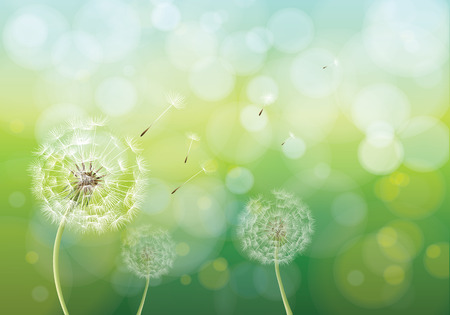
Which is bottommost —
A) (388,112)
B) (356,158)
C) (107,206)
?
(356,158)

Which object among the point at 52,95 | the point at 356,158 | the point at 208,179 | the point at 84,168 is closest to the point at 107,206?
the point at 84,168

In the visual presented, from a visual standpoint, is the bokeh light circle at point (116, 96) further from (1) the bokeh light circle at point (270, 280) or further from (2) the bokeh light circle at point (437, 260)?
(2) the bokeh light circle at point (437, 260)

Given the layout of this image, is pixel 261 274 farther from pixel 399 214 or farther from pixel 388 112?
pixel 388 112

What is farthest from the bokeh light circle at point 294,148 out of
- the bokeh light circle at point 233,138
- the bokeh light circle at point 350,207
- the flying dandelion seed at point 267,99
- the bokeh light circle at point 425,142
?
the bokeh light circle at point 425,142

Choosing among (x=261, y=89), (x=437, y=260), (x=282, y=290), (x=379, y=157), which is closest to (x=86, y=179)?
(x=261, y=89)

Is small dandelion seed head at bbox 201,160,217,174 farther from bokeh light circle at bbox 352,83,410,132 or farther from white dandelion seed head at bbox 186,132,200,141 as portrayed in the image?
bokeh light circle at bbox 352,83,410,132

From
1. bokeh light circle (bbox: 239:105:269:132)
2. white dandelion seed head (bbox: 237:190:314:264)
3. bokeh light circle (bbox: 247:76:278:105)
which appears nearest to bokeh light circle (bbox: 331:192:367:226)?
white dandelion seed head (bbox: 237:190:314:264)

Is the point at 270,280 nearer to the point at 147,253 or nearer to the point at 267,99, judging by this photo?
the point at 147,253
